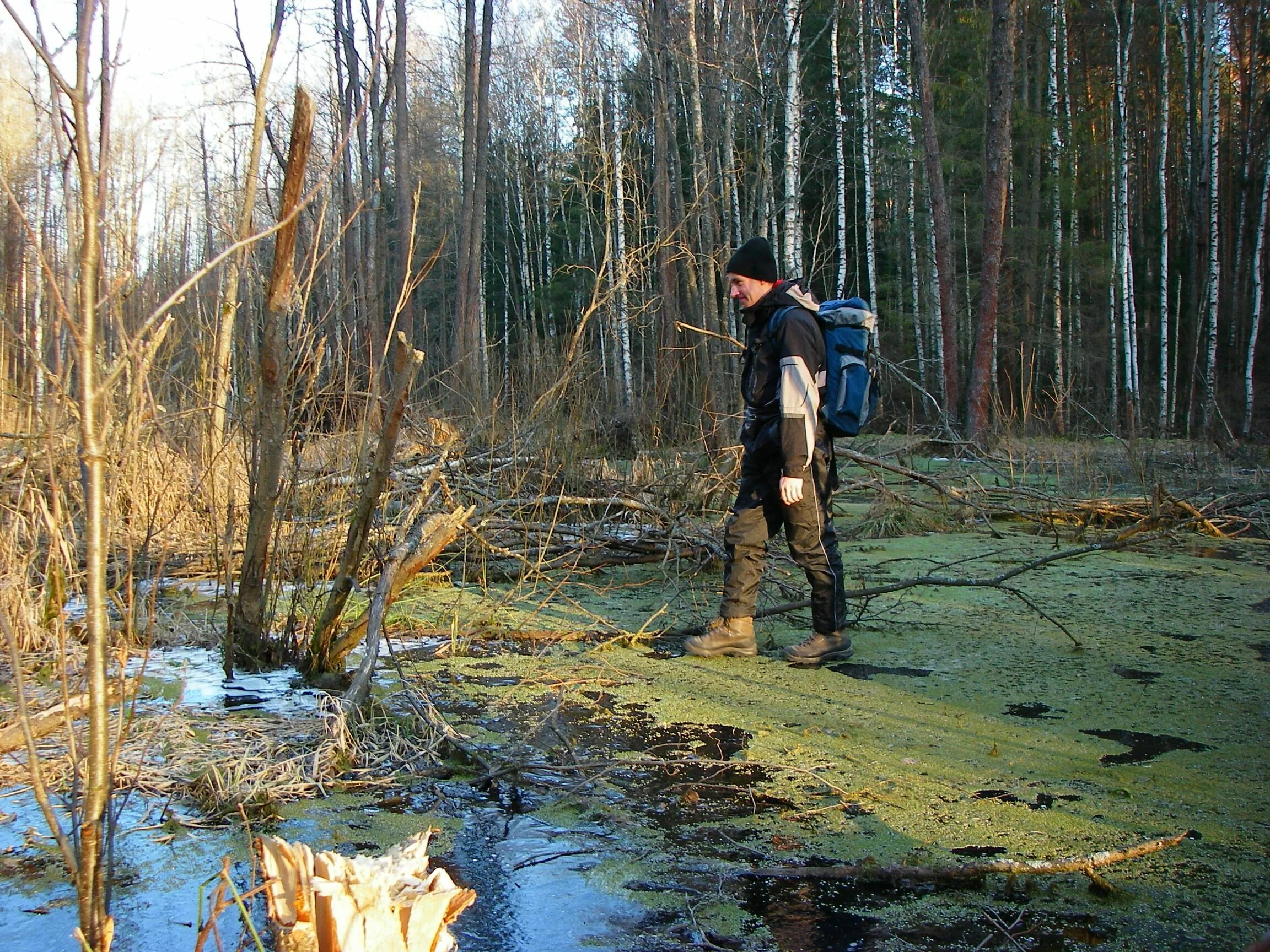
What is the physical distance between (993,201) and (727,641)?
1080 cm

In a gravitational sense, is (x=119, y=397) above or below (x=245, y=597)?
above

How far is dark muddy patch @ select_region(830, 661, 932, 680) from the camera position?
4.23 meters

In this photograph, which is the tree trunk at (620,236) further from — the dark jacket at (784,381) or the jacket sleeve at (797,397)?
the jacket sleeve at (797,397)

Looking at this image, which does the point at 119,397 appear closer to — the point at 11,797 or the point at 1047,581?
the point at 11,797

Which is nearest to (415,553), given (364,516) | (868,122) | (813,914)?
(364,516)

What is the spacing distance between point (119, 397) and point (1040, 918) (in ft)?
13.0

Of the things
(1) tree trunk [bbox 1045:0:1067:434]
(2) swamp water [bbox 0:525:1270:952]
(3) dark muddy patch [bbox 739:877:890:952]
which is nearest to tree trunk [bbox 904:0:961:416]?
(1) tree trunk [bbox 1045:0:1067:434]

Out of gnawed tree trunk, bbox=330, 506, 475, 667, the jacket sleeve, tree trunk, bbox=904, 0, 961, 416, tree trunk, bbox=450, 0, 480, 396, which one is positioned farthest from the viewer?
tree trunk, bbox=450, 0, 480, 396

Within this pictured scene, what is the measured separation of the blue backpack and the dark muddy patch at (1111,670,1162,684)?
1440 millimetres

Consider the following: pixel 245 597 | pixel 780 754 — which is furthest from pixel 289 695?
pixel 780 754

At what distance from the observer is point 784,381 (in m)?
4.23

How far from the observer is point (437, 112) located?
3241cm

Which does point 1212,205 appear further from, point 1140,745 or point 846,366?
point 1140,745

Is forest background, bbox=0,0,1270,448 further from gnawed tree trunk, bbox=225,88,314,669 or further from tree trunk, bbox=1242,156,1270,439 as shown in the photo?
gnawed tree trunk, bbox=225,88,314,669
